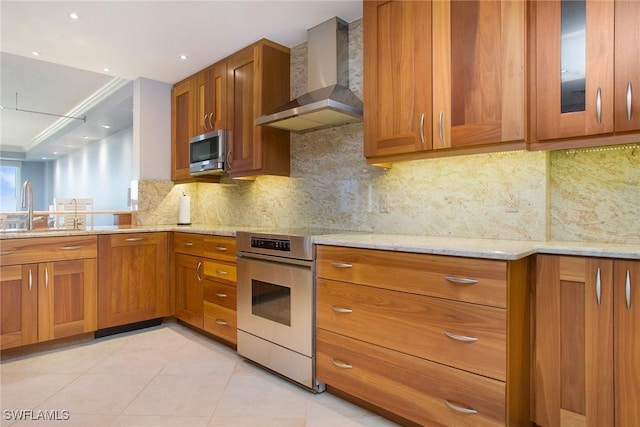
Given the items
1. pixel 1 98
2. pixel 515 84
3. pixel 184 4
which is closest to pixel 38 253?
pixel 184 4

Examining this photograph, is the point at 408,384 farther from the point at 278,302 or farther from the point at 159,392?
the point at 159,392

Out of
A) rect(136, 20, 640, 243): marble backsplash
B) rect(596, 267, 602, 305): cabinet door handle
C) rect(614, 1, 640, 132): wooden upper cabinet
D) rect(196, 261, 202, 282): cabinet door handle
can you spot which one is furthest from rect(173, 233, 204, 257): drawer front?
rect(614, 1, 640, 132): wooden upper cabinet

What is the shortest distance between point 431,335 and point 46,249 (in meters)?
2.84

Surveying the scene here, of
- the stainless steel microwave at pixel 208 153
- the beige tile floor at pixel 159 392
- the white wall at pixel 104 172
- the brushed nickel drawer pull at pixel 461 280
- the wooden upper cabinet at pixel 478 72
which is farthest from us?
the white wall at pixel 104 172

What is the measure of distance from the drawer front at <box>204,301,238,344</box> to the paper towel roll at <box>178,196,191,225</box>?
1.22m

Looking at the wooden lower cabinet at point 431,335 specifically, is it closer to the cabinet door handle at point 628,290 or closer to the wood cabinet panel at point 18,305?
the cabinet door handle at point 628,290

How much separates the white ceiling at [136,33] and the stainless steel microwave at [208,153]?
727 millimetres

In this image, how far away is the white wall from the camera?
582 cm

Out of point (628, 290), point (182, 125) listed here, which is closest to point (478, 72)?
point (628, 290)

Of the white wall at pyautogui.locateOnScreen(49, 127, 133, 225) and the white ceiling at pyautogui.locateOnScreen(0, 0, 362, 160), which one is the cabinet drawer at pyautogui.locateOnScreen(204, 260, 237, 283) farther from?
the white wall at pyautogui.locateOnScreen(49, 127, 133, 225)

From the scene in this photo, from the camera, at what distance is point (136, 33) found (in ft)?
9.16

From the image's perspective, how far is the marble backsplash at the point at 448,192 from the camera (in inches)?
68.7

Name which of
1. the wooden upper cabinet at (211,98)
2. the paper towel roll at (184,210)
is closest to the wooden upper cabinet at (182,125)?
the wooden upper cabinet at (211,98)

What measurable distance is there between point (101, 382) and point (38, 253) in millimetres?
1161
